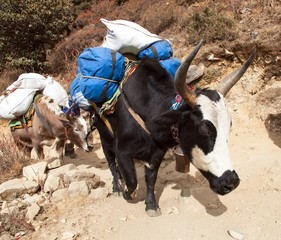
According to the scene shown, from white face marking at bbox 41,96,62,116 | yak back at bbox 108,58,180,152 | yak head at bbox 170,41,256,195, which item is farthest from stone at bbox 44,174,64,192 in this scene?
yak head at bbox 170,41,256,195

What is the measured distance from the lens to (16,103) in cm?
539

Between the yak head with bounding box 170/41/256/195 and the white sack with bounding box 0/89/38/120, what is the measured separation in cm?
361

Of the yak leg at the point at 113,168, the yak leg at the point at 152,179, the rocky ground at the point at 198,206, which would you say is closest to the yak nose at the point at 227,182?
the rocky ground at the point at 198,206

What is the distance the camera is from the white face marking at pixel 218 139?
252 cm

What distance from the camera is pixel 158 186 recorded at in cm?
406

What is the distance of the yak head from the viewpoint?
251 centimetres

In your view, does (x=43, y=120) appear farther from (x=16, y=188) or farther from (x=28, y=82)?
(x=16, y=188)

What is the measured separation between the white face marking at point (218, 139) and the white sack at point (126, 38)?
139cm

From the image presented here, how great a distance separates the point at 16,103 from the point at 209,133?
393 centimetres

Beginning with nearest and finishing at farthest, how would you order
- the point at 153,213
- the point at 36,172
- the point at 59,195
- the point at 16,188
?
1. the point at 153,213
2. the point at 59,195
3. the point at 16,188
4. the point at 36,172

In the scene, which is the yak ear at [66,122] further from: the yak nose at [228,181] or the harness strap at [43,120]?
the yak nose at [228,181]

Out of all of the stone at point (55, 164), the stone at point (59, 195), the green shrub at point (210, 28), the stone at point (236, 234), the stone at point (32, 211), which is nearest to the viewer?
the stone at point (236, 234)

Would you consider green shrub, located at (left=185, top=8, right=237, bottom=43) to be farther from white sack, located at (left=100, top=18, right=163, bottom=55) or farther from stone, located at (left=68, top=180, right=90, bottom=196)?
stone, located at (left=68, top=180, right=90, bottom=196)

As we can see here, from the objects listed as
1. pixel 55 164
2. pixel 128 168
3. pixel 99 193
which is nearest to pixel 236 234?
pixel 128 168
